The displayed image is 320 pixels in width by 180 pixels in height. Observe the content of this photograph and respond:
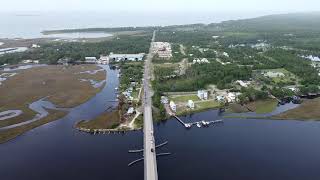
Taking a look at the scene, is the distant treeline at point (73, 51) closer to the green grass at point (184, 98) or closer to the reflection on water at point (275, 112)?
the green grass at point (184, 98)

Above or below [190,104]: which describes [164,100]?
above

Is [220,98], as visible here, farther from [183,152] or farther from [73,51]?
[73,51]

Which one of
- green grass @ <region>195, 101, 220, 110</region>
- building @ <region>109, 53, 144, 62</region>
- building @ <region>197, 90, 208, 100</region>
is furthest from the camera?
building @ <region>109, 53, 144, 62</region>

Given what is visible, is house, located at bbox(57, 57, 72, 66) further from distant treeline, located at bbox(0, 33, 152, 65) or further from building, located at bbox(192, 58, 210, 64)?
building, located at bbox(192, 58, 210, 64)

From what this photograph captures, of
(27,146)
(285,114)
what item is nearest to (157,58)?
(285,114)

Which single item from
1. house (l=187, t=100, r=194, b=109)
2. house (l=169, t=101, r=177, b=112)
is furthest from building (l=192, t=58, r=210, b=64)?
house (l=169, t=101, r=177, b=112)

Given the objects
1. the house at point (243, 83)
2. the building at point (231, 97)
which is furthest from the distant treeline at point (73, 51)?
the building at point (231, 97)

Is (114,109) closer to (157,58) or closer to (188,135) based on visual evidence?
(188,135)

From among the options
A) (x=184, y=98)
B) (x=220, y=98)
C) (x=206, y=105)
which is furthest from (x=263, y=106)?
(x=184, y=98)
